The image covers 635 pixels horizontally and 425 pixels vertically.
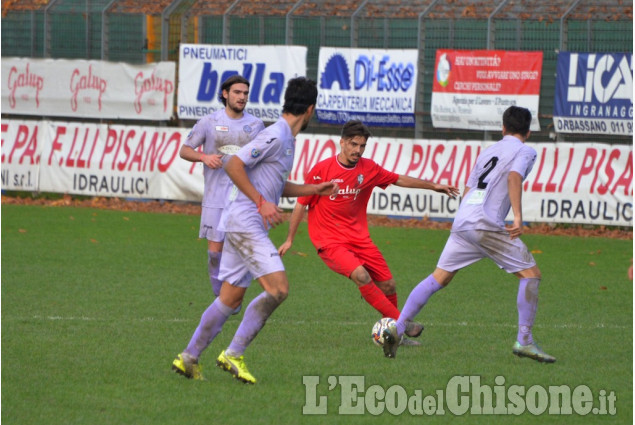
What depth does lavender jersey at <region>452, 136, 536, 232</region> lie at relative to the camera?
9188 mm

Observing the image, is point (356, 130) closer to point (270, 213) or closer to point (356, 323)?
point (356, 323)

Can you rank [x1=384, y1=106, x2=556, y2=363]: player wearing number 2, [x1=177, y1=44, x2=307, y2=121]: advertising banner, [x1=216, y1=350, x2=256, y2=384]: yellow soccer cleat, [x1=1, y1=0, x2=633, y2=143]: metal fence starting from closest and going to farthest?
[x1=216, y1=350, x2=256, y2=384]: yellow soccer cleat < [x1=384, y1=106, x2=556, y2=363]: player wearing number 2 < [x1=1, y1=0, x2=633, y2=143]: metal fence < [x1=177, y1=44, x2=307, y2=121]: advertising banner

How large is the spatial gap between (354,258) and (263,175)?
205 cm

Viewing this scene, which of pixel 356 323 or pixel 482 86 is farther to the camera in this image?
pixel 482 86

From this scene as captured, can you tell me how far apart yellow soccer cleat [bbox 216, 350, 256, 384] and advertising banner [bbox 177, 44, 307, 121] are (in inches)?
570

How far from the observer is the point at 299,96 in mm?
7969

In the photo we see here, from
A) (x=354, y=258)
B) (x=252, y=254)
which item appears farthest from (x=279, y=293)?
(x=354, y=258)

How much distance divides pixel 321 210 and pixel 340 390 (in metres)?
2.49

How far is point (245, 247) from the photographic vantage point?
7965 millimetres

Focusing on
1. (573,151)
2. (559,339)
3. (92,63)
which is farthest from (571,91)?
(559,339)

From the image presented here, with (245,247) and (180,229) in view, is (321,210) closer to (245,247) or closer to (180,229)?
(245,247)

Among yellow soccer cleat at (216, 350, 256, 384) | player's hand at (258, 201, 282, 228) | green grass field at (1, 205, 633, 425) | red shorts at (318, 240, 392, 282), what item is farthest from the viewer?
red shorts at (318, 240, 392, 282)

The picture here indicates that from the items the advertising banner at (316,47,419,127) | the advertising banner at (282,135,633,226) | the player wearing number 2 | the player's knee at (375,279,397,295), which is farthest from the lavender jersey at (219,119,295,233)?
the advertising banner at (316,47,419,127)

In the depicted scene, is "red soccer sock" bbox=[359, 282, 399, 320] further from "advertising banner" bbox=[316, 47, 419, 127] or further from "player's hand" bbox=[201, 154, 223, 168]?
"advertising banner" bbox=[316, 47, 419, 127]
